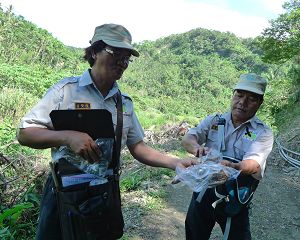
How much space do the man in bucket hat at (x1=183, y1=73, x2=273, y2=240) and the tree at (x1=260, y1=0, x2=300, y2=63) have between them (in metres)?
14.6

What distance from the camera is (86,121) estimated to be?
1663 millimetres

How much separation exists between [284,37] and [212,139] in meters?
15.9

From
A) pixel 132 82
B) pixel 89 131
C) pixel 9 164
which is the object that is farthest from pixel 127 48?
pixel 132 82

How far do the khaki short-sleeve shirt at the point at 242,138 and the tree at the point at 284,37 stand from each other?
14.6 meters

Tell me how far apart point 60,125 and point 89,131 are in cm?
14

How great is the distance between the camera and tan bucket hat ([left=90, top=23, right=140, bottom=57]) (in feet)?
6.06

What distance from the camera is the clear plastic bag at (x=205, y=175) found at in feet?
6.70

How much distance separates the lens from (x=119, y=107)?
1.97 meters

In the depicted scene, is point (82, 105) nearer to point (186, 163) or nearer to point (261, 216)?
point (186, 163)

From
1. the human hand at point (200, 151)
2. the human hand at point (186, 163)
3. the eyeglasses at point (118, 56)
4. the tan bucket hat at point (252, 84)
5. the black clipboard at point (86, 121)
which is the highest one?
the eyeglasses at point (118, 56)

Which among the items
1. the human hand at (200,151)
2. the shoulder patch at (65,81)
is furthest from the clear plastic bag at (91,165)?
the human hand at (200,151)

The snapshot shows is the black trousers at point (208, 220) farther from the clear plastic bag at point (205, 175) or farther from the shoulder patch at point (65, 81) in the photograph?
the shoulder patch at point (65, 81)

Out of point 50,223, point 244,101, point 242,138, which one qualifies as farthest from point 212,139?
point 50,223

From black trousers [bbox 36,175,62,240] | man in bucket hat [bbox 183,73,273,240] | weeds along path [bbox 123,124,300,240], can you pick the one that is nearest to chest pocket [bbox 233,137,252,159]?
man in bucket hat [bbox 183,73,273,240]
